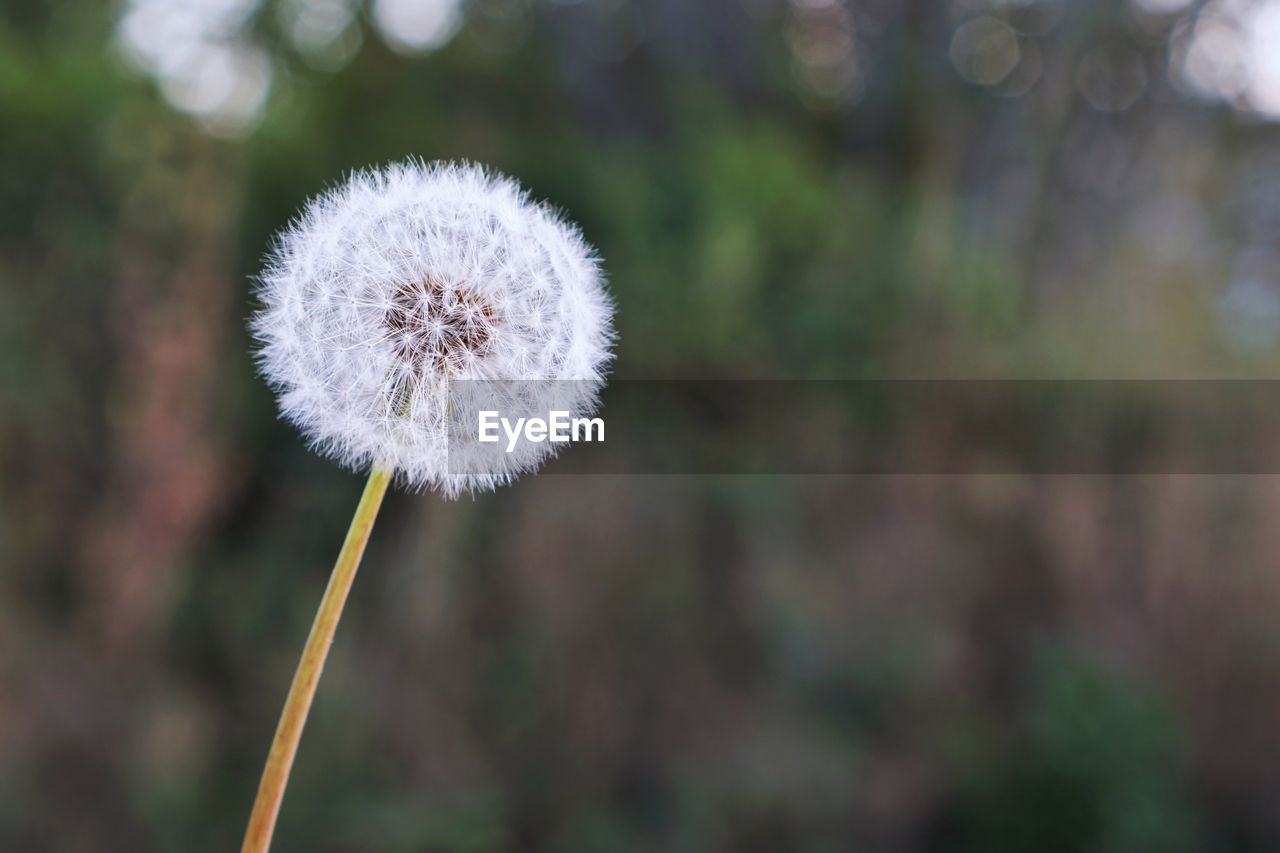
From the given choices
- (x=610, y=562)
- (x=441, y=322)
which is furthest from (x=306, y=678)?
(x=610, y=562)

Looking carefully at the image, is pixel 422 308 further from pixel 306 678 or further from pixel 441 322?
pixel 306 678

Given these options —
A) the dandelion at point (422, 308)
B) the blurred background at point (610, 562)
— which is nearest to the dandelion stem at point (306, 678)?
the dandelion at point (422, 308)

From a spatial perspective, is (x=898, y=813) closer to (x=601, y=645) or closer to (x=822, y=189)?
(x=601, y=645)

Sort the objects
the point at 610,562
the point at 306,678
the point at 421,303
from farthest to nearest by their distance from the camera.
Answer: the point at 610,562
the point at 421,303
the point at 306,678

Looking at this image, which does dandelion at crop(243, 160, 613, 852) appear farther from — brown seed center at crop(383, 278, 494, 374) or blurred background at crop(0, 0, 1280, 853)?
blurred background at crop(0, 0, 1280, 853)

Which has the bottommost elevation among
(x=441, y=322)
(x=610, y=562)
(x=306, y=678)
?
(x=306, y=678)

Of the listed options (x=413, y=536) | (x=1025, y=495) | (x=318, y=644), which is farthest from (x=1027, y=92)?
(x=318, y=644)

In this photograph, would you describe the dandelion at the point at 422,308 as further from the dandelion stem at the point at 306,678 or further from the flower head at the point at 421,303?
the dandelion stem at the point at 306,678
